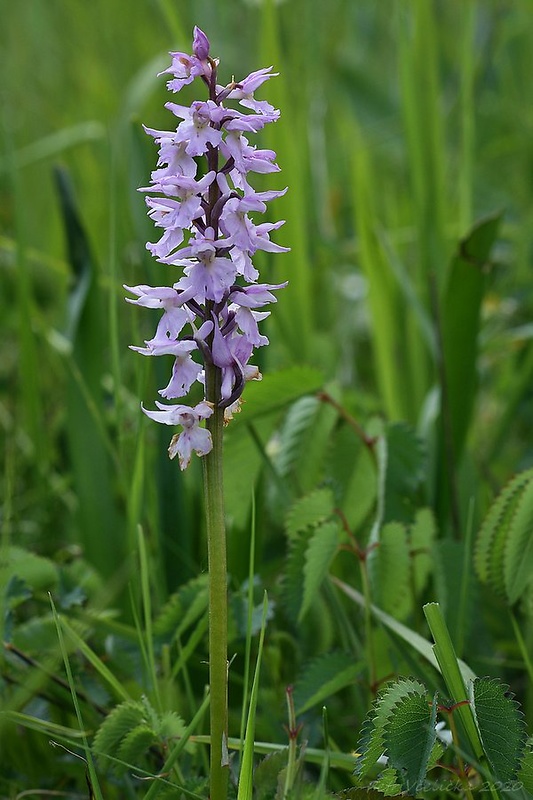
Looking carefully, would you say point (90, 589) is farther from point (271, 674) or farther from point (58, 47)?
point (58, 47)

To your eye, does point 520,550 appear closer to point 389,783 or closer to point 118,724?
point 389,783

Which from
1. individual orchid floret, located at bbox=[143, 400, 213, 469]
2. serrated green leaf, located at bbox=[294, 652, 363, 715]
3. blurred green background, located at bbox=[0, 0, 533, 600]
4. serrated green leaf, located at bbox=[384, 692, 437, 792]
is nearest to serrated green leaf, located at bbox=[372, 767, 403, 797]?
serrated green leaf, located at bbox=[384, 692, 437, 792]

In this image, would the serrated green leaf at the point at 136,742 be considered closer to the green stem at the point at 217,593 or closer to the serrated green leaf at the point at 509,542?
the green stem at the point at 217,593

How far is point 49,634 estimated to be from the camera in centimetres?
138

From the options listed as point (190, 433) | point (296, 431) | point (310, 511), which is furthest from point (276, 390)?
point (190, 433)

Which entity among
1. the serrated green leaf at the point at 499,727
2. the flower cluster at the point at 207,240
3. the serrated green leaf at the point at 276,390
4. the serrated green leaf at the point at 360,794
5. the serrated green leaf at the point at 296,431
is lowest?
the serrated green leaf at the point at 360,794

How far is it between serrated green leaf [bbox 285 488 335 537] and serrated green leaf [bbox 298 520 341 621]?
63 millimetres

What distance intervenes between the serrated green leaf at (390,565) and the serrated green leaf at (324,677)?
11cm

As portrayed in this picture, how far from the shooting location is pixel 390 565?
4.37 ft

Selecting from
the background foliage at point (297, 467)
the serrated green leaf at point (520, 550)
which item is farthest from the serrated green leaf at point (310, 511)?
the serrated green leaf at point (520, 550)

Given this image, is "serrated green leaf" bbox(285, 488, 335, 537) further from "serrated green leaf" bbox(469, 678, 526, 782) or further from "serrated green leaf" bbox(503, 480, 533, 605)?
"serrated green leaf" bbox(469, 678, 526, 782)

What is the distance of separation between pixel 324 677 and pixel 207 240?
65 centimetres

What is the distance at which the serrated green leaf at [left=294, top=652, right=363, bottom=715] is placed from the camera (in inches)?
48.4

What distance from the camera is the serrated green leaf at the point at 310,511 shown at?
1.32 meters
